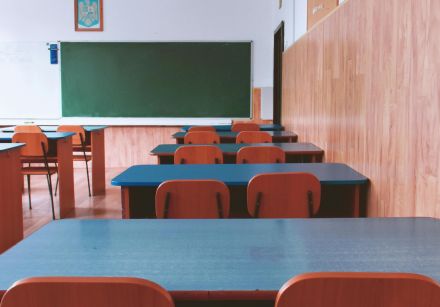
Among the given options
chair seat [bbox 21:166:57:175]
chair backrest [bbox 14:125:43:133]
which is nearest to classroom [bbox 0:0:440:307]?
chair seat [bbox 21:166:57:175]

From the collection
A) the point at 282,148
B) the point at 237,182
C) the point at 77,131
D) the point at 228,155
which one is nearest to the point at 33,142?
the point at 77,131

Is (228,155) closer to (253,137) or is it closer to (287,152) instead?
(287,152)

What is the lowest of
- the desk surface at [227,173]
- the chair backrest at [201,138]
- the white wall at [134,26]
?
the desk surface at [227,173]

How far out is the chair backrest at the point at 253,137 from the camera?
4.96 meters

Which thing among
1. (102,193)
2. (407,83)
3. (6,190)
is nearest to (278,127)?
(102,193)

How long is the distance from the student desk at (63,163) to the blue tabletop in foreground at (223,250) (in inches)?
130

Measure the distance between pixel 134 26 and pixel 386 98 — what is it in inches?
245

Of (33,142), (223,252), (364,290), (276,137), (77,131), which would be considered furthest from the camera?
(77,131)

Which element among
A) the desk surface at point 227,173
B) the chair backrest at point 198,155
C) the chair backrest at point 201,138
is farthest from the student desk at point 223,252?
the chair backrest at point 201,138

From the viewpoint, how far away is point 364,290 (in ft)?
3.41

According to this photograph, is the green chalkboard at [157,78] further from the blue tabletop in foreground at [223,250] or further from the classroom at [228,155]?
the blue tabletop in foreground at [223,250]

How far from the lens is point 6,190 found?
372cm

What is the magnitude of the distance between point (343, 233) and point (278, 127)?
492 centimetres

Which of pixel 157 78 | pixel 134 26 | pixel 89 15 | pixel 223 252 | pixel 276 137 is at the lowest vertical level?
pixel 223 252
